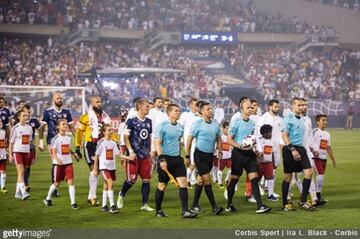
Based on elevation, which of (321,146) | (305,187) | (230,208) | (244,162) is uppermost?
(321,146)

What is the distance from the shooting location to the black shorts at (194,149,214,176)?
11358 millimetres

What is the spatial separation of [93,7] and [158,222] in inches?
1609

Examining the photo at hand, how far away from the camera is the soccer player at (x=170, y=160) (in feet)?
36.4

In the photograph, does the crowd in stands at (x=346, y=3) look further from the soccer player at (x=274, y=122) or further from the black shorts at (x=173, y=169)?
the black shorts at (x=173, y=169)

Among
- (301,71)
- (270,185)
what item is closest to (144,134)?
(270,185)

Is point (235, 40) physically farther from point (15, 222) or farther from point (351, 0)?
point (15, 222)

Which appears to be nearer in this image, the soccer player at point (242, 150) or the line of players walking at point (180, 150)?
the line of players walking at point (180, 150)

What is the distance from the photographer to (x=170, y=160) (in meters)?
11.2

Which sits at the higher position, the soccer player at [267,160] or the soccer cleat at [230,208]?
the soccer player at [267,160]

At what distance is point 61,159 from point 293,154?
458 cm

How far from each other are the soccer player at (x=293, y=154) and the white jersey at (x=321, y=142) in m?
1.36

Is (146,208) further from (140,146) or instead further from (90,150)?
(90,150)

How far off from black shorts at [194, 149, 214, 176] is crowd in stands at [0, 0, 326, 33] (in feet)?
121

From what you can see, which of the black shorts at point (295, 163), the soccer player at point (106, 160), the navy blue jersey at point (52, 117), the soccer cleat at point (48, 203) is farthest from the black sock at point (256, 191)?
the navy blue jersey at point (52, 117)
